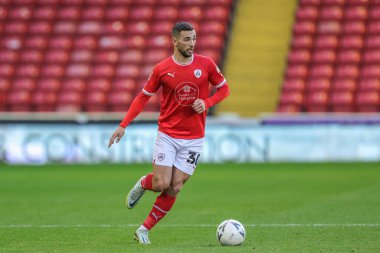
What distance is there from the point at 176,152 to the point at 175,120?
31 cm

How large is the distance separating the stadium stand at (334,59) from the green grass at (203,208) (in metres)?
3.67

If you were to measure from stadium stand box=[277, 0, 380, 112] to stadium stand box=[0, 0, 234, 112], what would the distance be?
7.24 ft

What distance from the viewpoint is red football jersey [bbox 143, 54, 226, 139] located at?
8.70m

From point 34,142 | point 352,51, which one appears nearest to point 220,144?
point 34,142

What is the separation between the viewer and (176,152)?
880 cm

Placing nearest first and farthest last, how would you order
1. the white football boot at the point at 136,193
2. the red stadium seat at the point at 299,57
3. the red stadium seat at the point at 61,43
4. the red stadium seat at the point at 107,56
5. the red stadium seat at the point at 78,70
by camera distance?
the white football boot at the point at 136,193 < the red stadium seat at the point at 299,57 < the red stadium seat at the point at 78,70 < the red stadium seat at the point at 107,56 < the red stadium seat at the point at 61,43

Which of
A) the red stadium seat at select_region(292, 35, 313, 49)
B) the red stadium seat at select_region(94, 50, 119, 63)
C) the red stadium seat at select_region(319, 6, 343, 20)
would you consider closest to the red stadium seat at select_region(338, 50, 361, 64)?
the red stadium seat at select_region(292, 35, 313, 49)

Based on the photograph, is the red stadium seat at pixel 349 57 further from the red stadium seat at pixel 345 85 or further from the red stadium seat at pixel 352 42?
the red stadium seat at pixel 345 85

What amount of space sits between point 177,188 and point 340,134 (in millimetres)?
12355

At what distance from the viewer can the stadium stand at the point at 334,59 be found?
23.6 meters

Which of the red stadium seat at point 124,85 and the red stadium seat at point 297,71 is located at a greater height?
the red stadium seat at point 297,71

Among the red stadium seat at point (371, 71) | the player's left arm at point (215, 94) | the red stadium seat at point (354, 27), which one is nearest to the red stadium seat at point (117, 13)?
the red stadium seat at point (354, 27)

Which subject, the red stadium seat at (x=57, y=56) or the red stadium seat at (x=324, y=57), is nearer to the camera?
the red stadium seat at (x=324, y=57)

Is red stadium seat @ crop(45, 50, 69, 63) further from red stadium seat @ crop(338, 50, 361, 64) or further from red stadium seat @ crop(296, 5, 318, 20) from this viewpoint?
red stadium seat @ crop(338, 50, 361, 64)
